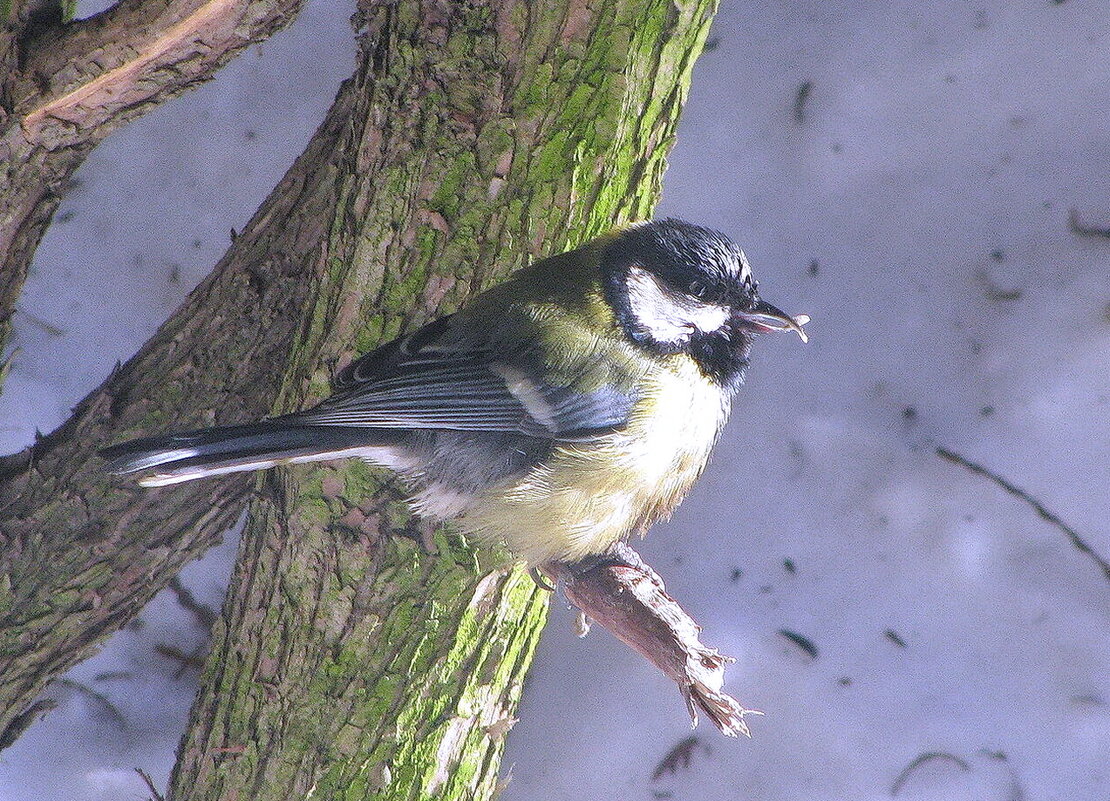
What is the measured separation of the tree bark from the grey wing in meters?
0.55

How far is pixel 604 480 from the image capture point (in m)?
1.63

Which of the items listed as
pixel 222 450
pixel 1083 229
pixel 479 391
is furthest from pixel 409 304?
pixel 1083 229

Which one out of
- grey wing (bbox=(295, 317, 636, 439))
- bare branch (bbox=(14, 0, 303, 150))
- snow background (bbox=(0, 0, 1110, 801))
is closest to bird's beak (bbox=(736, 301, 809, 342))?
grey wing (bbox=(295, 317, 636, 439))

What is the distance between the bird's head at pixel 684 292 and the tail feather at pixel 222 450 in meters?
0.50

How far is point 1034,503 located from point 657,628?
1391 millimetres

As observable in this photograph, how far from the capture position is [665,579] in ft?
8.91

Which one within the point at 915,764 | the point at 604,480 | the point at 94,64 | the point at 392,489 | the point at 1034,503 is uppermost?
the point at 94,64

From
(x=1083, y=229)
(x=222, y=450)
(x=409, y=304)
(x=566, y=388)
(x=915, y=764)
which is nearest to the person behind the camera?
(x=222, y=450)

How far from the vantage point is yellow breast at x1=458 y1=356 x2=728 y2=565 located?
1.62 metres

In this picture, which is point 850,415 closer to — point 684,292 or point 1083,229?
point 1083,229

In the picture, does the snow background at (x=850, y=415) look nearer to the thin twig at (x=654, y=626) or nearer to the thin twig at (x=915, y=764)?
the thin twig at (x=915, y=764)

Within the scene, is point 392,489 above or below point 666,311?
below

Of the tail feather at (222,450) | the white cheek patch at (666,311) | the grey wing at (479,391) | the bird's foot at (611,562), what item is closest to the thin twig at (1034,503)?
the bird's foot at (611,562)

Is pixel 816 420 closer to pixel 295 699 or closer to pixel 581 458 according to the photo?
pixel 581 458
